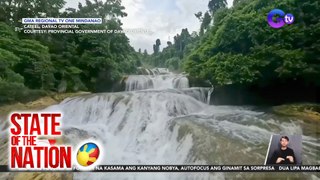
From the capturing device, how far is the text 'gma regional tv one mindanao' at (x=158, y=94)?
12.9ft

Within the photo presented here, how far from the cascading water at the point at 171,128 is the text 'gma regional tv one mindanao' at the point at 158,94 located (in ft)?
0.05

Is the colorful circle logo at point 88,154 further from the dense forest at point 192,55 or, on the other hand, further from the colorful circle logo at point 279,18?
the colorful circle logo at point 279,18

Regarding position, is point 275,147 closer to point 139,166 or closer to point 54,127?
point 139,166

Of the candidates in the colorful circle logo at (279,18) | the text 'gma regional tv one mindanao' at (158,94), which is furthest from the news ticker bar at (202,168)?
the colorful circle logo at (279,18)

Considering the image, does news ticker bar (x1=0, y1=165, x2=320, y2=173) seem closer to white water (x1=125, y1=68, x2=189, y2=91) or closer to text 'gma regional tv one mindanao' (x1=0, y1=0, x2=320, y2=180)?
text 'gma regional tv one mindanao' (x1=0, y1=0, x2=320, y2=180)

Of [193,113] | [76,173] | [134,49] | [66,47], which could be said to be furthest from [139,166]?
[66,47]

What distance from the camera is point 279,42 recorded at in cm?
442

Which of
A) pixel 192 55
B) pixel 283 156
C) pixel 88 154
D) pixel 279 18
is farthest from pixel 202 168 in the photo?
pixel 279 18

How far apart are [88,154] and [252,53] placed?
8.71ft

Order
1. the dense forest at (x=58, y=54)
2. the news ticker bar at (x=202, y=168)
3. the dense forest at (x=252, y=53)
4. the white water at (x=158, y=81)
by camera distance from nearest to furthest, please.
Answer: the news ticker bar at (x=202, y=168), the dense forest at (x=58, y=54), the dense forest at (x=252, y=53), the white water at (x=158, y=81)

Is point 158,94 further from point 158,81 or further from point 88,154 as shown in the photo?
point 88,154

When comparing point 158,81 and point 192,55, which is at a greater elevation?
point 192,55

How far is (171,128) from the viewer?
4.30 metres

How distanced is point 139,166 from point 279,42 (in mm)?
2544
